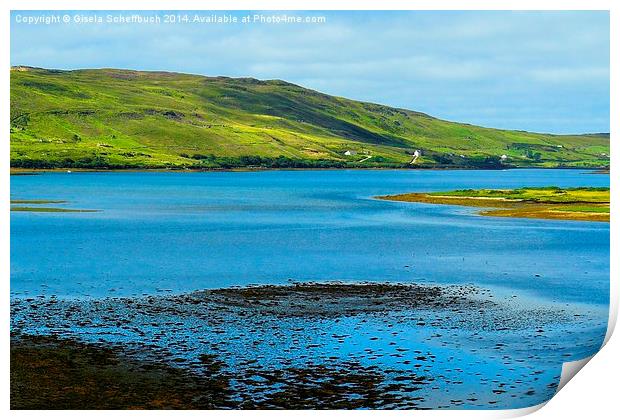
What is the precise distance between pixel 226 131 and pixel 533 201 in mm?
83209

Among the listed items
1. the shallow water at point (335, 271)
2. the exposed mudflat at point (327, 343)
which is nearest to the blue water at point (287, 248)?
the shallow water at point (335, 271)

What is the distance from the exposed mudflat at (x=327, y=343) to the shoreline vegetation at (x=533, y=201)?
1037 inches

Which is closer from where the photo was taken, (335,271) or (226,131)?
(335,271)

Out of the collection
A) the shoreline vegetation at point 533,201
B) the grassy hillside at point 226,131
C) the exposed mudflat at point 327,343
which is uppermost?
the grassy hillside at point 226,131

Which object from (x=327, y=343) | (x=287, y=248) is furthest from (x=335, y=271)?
(x=327, y=343)

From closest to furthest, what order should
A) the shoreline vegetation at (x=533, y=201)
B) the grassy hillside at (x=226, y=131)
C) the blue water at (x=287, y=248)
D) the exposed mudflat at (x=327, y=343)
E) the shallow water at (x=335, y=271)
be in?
the exposed mudflat at (x=327, y=343) → the shallow water at (x=335, y=271) → the blue water at (x=287, y=248) → the shoreline vegetation at (x=533, y=201) → the grassy hillside at (x=226, y=131)

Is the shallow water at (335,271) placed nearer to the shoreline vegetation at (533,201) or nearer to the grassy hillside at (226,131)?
the shoreline vegetation at (533,201)

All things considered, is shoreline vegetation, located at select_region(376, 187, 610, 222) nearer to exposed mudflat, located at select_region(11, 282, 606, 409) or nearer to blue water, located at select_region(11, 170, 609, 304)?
blue water, located at select_region(11, 170, 609, 304)

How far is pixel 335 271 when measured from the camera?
32562mm

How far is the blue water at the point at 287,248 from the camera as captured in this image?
99.5 ft

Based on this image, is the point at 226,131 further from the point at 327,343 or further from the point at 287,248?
the point at 327,343

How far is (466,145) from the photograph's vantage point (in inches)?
6432

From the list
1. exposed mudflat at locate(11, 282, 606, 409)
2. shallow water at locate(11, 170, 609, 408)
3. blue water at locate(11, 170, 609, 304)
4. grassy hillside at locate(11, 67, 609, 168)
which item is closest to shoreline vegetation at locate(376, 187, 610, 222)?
blue water at locate(11, 170, 609, 304)

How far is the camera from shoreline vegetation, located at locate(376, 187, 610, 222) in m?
52.1
